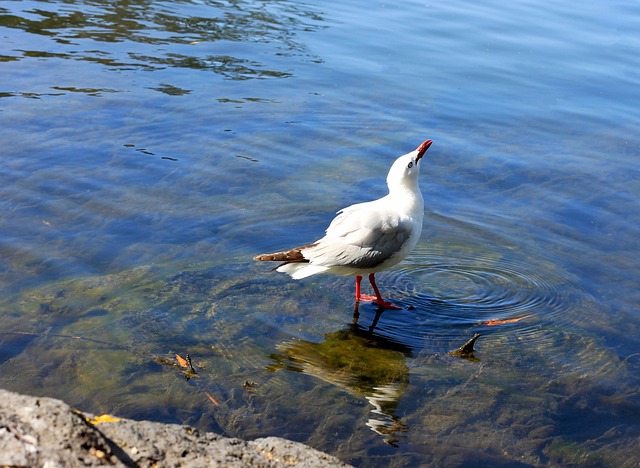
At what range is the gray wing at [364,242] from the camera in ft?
20.8

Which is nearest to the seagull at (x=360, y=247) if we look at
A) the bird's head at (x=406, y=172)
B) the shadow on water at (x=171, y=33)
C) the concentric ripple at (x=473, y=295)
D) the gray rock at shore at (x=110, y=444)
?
the bird's head at (x=406, y=172)

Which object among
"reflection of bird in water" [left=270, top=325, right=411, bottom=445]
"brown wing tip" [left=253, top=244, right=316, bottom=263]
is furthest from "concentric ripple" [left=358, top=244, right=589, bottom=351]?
"brown wing tip" [left=253, top=244, right=316, bottom=263]

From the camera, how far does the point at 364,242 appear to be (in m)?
6.35

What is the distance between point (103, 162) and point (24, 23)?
5957 millimetres

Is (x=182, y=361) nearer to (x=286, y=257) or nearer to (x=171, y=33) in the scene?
(x=286, y=257)

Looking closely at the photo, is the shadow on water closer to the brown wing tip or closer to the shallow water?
the shallow water

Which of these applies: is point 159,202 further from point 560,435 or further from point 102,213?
point 560,435

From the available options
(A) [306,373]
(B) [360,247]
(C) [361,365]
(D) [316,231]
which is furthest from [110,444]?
(D) [316,231]

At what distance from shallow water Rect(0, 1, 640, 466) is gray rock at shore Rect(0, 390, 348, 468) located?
1.09 m

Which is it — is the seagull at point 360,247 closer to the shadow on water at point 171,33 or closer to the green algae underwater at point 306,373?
the green algae underwater at point 306,373

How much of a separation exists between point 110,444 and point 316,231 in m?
4.54

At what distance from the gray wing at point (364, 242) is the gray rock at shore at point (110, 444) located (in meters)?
2.66

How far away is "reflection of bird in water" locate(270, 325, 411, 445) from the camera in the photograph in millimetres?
5246

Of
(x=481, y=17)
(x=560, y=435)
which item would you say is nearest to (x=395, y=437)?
(x=560, y=435)
